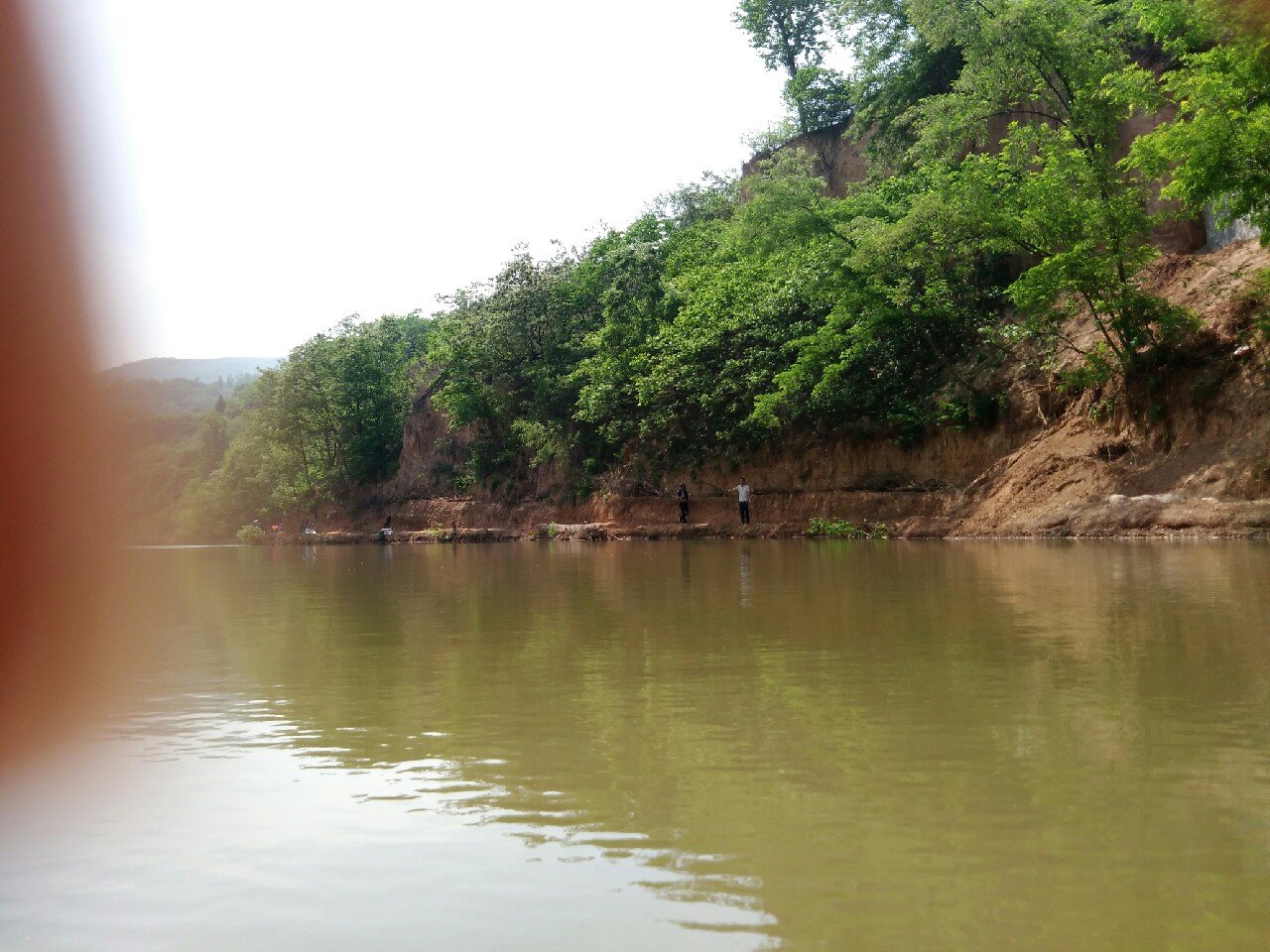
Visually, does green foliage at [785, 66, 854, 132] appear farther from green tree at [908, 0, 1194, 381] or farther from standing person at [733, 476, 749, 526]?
standing person at [733, 476, 749, 526]

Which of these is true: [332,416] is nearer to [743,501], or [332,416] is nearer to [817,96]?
[817,96]

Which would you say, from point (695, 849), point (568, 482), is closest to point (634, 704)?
point (695, 849)

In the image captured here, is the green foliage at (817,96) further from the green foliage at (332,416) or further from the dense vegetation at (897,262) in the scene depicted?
the green foliage at (332,416)

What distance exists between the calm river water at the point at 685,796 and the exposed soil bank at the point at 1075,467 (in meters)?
15.1

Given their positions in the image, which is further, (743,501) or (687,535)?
(687,535)

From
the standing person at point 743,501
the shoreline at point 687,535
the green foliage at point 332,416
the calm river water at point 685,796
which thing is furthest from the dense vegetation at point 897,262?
the calm river water at point 685,796

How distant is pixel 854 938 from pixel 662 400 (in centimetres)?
3910

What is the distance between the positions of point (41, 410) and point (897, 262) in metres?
31.3

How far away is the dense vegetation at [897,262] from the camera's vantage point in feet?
83.4

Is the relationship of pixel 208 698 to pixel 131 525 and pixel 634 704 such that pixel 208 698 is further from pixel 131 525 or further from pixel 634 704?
pixel 131 525

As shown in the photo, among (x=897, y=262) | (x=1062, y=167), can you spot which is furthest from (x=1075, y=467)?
(x=897, y=262)

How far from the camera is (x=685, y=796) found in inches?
171

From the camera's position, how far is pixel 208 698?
23.8 ft

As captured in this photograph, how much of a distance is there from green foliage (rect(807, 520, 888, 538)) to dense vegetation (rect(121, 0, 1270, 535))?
3.75 metres
